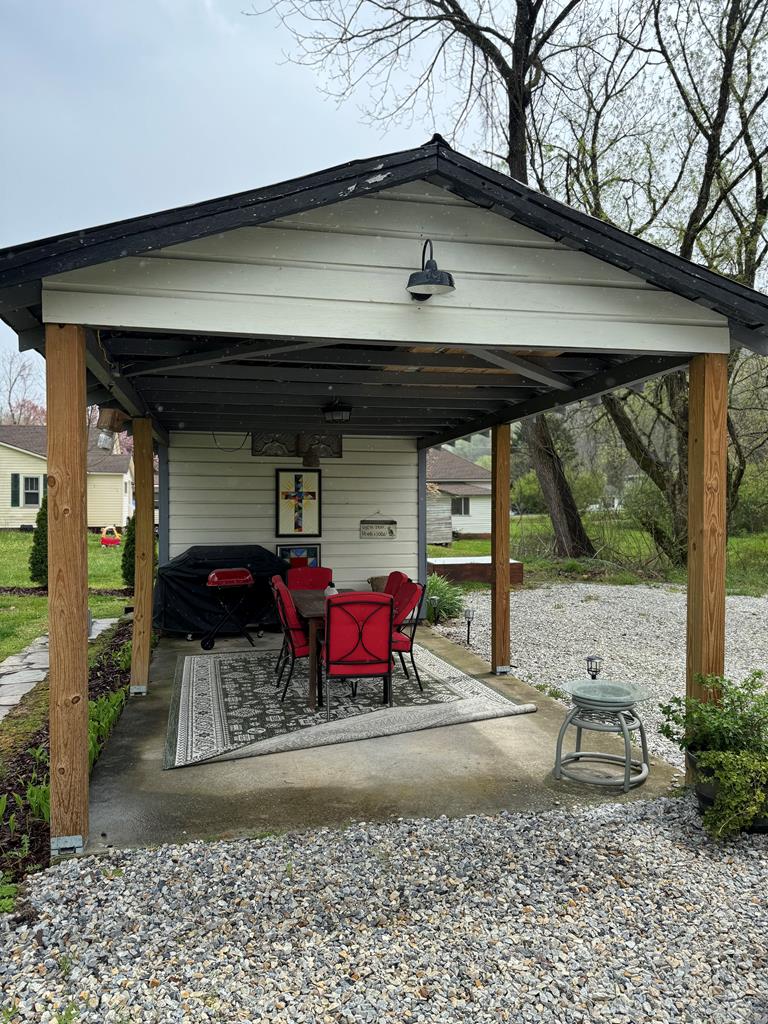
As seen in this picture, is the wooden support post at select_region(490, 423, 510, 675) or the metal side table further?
the wooden support post at select_region(490, 423, 510, 675)

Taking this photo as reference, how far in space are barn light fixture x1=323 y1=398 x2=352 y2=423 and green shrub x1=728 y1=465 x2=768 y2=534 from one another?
13260 mm

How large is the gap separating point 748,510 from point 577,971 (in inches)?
681

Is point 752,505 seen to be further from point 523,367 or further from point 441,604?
point 523,367

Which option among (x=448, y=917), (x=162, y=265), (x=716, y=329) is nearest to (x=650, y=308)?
(x=716, y=329)

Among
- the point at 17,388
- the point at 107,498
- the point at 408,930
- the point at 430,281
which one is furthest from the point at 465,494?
the point at 17,388

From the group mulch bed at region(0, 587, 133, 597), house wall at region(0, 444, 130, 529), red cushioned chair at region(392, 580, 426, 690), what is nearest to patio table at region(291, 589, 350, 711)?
red cushioned chair at region(392, 580, 426, 690)

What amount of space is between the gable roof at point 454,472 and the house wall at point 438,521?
4738mm

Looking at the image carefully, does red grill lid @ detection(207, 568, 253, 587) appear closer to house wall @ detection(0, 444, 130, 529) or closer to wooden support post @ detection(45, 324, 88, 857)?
wooden support post @ detection(45, 324, 88, 857)

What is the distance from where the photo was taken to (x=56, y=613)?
3510 mm

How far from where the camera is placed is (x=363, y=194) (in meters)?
3.57

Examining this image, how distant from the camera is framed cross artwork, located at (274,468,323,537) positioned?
9992mm

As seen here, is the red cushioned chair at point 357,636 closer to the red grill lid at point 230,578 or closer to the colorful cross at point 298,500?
the red grill lid at point 230,578

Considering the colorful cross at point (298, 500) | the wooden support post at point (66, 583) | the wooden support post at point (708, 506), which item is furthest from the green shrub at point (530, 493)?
the wooden support post at point (66, 583)

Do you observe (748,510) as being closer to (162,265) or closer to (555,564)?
(555,564)
